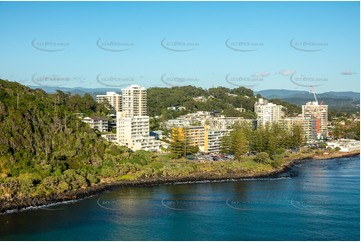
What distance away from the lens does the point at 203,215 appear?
8.45m

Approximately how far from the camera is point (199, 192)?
1047 cm

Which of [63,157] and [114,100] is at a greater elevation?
[114,100]

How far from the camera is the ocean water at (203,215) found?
7371mm

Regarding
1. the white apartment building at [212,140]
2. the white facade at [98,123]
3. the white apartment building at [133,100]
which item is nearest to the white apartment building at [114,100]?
the white apartment building at [133,100]

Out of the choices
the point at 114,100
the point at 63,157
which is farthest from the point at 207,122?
the point at 63,157

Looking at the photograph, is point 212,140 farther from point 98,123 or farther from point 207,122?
point 98,123

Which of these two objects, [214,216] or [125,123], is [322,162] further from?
[214,216]

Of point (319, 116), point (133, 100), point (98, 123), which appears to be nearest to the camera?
point (98, 123)

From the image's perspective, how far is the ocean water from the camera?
737 cm

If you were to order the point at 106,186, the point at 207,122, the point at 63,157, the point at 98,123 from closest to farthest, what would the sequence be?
1. the point at 106,186
2. the point at 63,157
3. the point at 98,123
4. the point at 207,122

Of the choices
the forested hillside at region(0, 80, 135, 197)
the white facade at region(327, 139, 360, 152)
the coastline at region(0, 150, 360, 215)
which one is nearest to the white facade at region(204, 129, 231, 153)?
the coastline at region(0, 150, 360, 215)

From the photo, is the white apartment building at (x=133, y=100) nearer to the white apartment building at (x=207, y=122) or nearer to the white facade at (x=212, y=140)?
the white apartment building at (x=207, y=122)

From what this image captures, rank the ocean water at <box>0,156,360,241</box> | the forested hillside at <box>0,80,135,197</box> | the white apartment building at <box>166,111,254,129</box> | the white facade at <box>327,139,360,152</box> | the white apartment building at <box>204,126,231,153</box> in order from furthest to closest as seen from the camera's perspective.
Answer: the white apartment building at <box>166,111,254,129</box>
the white facade at <box>327,139,360,152</box>
the white apartment building at <box>204,126,231,153</box>
the forested hillside at <box>0,80,135,197</box>
the ocean water at <box>0,156,360,241</box>

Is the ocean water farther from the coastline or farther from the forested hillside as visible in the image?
the forested hillside
